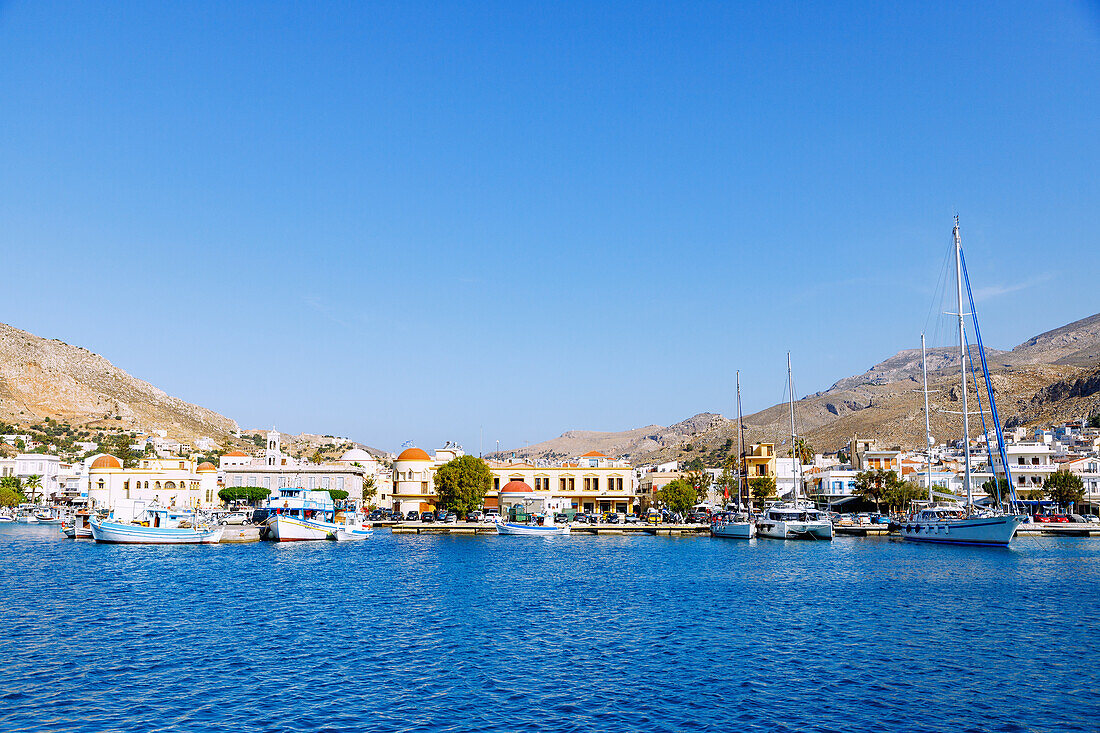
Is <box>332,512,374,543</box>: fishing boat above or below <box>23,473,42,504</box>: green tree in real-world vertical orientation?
below

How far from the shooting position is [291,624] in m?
31.3

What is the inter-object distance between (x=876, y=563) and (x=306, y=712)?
4181 cm

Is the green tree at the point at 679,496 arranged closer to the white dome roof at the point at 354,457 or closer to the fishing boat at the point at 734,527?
the fishing boat at the point at 734,527

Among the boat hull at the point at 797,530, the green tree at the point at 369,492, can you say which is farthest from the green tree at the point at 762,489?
the green tree at the point at 369,492

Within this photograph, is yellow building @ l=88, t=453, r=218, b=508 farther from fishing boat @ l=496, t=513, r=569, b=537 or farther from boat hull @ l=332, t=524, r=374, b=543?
fishing boat @ l=496, t=513, r=569, b=537

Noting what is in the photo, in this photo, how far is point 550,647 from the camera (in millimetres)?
27562

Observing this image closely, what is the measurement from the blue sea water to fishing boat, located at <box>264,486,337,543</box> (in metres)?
21.0

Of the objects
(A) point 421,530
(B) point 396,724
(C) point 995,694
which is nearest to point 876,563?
(C) point 995,694

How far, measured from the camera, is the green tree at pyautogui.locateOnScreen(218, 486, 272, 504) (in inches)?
4119

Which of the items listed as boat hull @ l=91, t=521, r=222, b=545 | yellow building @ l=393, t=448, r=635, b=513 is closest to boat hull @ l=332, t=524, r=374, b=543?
boat hull @ l=91, t=521, r=222, b=545

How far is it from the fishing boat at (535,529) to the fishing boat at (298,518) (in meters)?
16.5

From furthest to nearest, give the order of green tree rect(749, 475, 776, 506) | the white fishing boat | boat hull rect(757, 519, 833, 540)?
green tree rect(749, 475, 776, 506)
the white fishing boat
boat hull rect(757, 519, 833, 540)

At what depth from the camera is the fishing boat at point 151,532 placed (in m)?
67.8

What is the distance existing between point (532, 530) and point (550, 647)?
53935 mm
